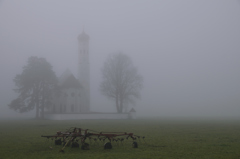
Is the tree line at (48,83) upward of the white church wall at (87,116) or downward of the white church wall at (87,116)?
upward

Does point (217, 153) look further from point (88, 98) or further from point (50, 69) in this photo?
point (88, 98)

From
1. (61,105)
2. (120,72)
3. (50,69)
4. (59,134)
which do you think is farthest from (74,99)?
(59,134)

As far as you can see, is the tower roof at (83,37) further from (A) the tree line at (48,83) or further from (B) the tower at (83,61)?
(A) the tree line at (48,83)

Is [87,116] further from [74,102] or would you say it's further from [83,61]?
[83,61]

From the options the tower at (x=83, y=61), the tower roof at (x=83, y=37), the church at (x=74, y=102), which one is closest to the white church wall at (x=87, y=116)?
the church at (x=74, y=102)

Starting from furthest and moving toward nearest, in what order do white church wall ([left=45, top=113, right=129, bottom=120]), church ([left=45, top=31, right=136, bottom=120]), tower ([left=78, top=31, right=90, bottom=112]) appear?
1. tower ([left=78, top=31, right=90, bottom=112])
2. church ([left=45, top=31, right=136, bottom=120])
3. white church wall ([left=45, top=113, right=129, bottom=120])

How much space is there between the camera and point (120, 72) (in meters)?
A: 52.6

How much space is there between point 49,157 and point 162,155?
12.9ft

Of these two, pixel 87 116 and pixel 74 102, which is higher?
pixel 74 102

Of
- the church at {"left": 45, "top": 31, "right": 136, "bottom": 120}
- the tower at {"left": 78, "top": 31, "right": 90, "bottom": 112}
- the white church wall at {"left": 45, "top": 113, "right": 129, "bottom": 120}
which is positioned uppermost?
the tower at {"left": 78, "top": 31, "right": 90, "bottom": 112}

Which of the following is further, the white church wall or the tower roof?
the tower roof

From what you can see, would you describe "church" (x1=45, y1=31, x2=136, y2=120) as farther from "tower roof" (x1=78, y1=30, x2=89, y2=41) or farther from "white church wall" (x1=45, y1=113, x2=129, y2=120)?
"tower roof" (x1=78, y1=30, x2=89, y2=41)

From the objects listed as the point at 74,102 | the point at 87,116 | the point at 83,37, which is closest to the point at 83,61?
the point at 83,37

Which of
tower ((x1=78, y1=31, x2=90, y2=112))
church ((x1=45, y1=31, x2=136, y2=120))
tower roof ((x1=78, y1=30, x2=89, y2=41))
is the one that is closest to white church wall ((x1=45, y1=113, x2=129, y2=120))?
church ((x1=45, y1=31, x2=136, y2=120))
